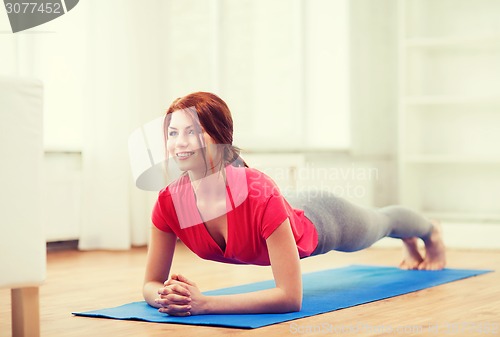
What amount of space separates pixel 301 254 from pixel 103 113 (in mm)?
2370

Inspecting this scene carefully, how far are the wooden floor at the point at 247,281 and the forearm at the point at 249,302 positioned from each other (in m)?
0.09

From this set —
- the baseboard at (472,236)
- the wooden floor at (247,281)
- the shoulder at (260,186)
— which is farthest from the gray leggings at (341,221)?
the baseboard at (472,236)

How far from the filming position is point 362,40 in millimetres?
5492

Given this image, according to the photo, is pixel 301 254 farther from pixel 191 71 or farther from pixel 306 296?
pixel 191 71

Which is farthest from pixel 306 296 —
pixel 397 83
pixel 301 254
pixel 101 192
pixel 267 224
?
pixel 397 83

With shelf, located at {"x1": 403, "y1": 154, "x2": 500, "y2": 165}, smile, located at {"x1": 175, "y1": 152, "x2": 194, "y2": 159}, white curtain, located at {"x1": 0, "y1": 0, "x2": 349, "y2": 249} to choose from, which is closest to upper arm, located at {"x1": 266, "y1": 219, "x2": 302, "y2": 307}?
smile, located at {"x1": 175, "y1": 152, "x2": 194, "y2": 159}

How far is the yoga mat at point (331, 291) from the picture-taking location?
2232 mm

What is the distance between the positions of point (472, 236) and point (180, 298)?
2.89m

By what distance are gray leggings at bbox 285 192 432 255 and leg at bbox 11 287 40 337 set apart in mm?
1062

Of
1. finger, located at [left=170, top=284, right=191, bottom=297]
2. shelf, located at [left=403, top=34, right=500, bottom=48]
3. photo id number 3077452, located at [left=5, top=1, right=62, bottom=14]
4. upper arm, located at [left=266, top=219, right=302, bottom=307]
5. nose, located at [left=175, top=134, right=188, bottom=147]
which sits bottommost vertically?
finger, located at [left=170, top=284, right=191, bottom=297]

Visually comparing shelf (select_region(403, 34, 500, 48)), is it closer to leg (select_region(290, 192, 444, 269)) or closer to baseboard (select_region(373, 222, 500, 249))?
baseboard (select_region(373, 222, 500, 249))

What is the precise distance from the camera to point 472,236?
4711mm

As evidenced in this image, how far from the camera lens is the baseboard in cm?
465

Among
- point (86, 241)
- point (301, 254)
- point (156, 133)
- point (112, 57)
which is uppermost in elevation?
point (112, 57)
